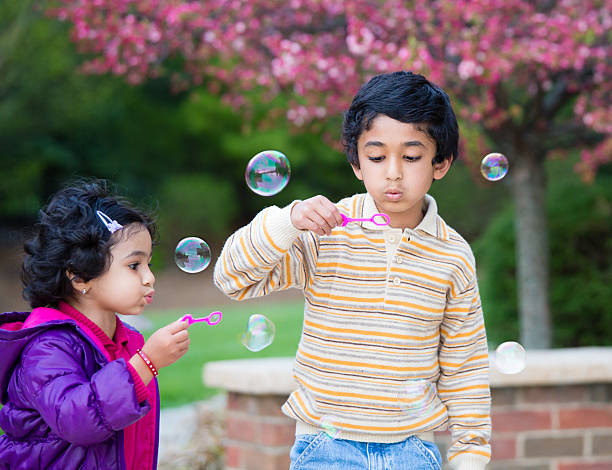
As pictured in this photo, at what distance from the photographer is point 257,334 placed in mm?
2396

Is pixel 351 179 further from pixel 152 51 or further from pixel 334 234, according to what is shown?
pixel 334 234

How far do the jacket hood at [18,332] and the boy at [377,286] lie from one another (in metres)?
0.41

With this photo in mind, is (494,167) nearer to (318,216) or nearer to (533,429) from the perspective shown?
(318,216)

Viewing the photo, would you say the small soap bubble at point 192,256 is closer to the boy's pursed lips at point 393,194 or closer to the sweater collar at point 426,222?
the sweater collar at point 426,222

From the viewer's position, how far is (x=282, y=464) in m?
3.46

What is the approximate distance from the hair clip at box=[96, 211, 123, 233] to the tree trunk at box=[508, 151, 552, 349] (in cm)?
337

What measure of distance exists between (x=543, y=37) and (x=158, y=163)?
19.2 metres

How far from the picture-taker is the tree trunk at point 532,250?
4973mm

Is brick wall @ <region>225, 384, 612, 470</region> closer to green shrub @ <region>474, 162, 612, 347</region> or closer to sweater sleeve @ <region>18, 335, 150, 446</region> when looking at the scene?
sweater sleeve @ <region>18, 335, 150, 446</region>

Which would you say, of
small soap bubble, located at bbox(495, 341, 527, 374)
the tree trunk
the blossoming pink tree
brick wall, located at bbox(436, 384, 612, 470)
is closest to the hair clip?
small soap bubble, located at bbox(495, 341, 527, 374)

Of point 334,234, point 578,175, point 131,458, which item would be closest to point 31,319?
point 131,458

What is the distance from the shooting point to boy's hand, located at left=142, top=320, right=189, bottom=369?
1.98 meters

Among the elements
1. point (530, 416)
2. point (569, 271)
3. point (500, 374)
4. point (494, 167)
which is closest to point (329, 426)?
point (494, 167)

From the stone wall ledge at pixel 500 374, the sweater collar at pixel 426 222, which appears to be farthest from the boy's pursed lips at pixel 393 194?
the stone wall ledge at pixel 500 374
